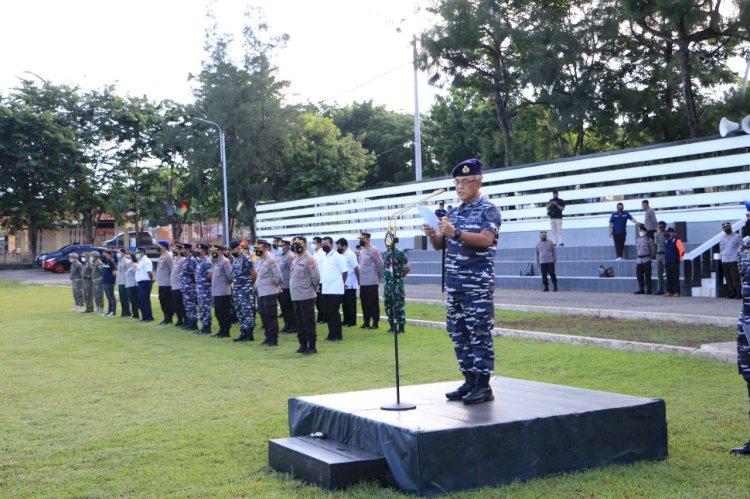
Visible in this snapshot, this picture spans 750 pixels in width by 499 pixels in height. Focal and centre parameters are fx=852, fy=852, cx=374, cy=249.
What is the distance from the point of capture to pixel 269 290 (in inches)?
601

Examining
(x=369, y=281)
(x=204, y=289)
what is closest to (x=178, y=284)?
(x=204, y=289)

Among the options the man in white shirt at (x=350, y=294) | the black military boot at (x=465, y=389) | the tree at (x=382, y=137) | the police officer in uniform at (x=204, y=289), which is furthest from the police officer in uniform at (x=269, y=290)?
the tree at (x=382, y=137)

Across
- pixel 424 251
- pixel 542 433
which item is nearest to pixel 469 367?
pixel 542 433

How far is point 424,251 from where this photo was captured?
97.1 feet

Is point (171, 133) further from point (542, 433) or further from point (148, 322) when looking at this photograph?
point (542, 433)

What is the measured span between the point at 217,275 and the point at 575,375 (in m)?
8.91

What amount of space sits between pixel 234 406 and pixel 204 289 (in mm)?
9798

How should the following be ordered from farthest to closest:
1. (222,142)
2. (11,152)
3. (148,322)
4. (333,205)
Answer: (11,152), (222,142), (333,205), (148,322)

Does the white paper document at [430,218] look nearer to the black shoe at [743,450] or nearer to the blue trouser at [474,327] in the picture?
the blue trouser at [474,327]

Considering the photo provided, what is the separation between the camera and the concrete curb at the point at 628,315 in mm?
14189

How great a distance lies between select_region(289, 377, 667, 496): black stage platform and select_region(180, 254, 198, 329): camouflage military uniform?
13.0 metres

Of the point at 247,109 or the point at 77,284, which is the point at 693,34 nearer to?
the point at 77,284

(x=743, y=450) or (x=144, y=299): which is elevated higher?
(x=144, y=299)

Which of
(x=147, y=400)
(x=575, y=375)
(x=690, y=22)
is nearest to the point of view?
(x=147, y=400)
